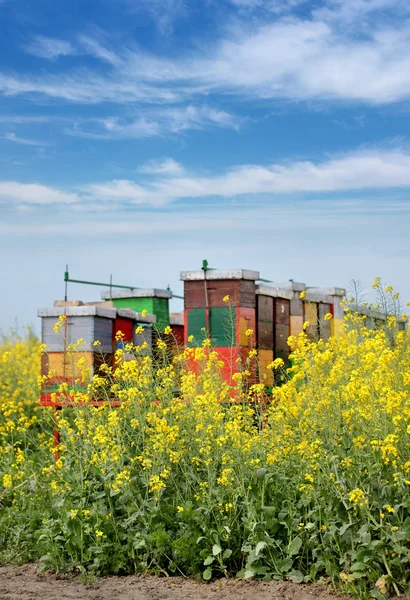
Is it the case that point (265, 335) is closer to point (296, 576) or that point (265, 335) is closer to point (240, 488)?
point (240, 488)

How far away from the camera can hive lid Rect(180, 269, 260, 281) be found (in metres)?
9.72

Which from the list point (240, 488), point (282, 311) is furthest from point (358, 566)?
point (282, 311)

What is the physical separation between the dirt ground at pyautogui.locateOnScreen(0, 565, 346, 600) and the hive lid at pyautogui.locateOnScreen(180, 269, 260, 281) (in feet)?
16.5

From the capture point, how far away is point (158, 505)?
5312 millimetres

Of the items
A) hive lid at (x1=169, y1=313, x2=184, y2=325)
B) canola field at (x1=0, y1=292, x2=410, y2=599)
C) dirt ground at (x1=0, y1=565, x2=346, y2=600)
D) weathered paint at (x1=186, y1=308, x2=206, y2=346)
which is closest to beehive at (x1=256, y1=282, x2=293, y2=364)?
weathered paint at (x1=186, y1=308, x2=206, y2=346)

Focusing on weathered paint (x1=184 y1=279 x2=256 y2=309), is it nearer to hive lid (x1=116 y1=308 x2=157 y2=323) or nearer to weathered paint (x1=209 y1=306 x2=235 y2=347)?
weathered paint (x1=209 y1=306 x2=235 y2=347)

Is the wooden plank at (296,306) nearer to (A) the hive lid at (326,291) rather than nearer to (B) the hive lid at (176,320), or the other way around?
(A) the hive lid at (326,291)

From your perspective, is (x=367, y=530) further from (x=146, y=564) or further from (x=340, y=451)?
(x=146, y=564)

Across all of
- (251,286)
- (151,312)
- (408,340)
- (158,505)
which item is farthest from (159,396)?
(151,312)

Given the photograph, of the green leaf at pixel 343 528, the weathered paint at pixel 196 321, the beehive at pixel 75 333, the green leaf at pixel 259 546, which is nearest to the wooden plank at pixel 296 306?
the weathered paint at pixel 196 321

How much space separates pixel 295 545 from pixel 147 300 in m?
8.32

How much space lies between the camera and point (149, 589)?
507 centimetres

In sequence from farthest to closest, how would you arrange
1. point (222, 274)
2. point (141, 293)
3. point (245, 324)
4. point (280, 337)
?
point (141, 293), point (280, 337), point (245, 324), point (222, 274)

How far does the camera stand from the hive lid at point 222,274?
9.72 metres
